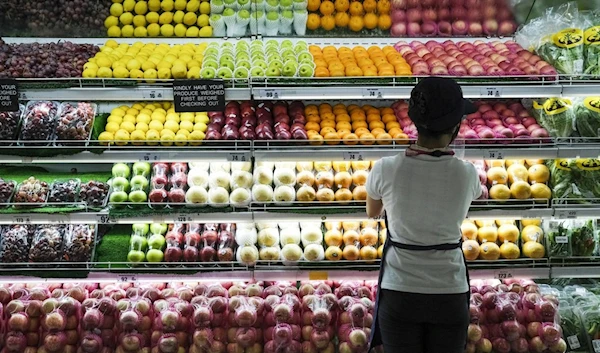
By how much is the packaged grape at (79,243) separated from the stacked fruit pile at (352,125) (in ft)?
4.62

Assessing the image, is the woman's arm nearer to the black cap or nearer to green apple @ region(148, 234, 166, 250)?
the black cap

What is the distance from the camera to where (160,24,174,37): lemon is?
380 cm

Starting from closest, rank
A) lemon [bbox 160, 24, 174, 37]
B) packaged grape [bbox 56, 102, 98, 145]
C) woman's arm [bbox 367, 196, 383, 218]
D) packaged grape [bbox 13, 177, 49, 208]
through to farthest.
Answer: woman's arm [bbox 367, 196, 383, 218]
packaged grape [bbox 56, 102, 98, 145]
packaged grape [bbox 13, 177, 49, 208]
lemon [bbox 160, 24, 174, 37]

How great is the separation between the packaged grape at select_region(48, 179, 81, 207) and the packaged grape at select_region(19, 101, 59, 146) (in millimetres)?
279

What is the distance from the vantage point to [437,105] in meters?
2.38

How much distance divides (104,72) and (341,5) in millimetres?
1450

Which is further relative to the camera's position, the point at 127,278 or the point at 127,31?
the point at 127,31

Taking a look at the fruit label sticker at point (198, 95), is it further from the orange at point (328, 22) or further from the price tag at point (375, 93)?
the orange at point (328, 22)

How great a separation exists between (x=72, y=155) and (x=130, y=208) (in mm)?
412

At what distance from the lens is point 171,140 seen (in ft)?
11.1

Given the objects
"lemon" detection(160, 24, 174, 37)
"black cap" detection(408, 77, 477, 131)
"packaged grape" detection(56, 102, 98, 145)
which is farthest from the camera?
"lemon" detection(160, 24, 174, 37)

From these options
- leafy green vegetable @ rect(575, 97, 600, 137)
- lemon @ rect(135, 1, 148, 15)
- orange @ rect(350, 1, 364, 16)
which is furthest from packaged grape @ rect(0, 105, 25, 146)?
leafy green vegetable @ rect(575, 97, 600, 137)

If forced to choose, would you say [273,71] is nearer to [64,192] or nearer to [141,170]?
[141,170]

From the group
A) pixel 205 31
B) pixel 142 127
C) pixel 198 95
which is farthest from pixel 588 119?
pixel 142 127
